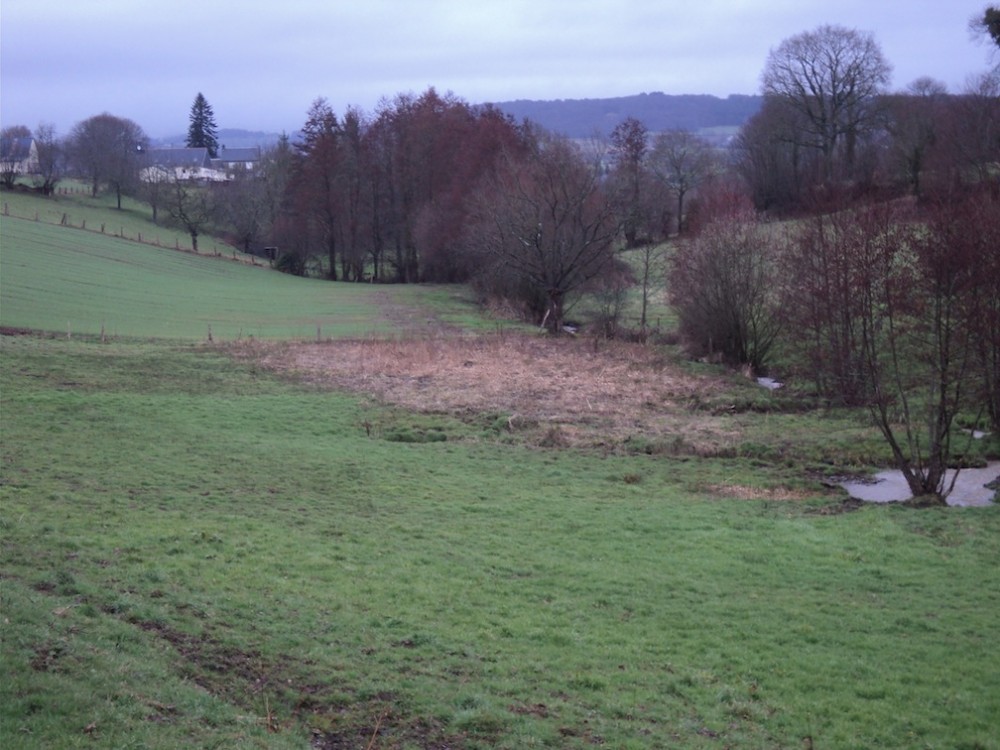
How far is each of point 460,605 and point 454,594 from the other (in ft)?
1.63

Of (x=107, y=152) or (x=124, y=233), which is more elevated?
(x=107, y=152)

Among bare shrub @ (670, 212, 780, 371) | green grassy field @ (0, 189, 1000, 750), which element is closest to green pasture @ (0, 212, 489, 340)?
bare shrub @ (670, 212, 780, 371)

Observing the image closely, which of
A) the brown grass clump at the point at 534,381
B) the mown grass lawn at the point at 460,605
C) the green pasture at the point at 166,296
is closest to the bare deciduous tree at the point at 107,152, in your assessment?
the green pasture at the point at 166,296

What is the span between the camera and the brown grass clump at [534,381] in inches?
1167

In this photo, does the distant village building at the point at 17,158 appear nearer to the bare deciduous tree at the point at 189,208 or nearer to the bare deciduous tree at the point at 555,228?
the bare deciduous tree at the point at 189,208

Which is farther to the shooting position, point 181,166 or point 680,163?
point 181,166

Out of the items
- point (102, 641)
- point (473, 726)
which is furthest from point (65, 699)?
point (473, 726)

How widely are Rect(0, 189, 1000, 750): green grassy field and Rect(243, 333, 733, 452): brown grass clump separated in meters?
2.91

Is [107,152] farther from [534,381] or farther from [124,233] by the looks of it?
[534,381]

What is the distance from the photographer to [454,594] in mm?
13586

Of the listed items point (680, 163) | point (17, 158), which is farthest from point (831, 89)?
point (17, 158)

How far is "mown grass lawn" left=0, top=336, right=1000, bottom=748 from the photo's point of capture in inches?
359

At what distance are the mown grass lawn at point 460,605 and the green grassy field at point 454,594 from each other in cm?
5

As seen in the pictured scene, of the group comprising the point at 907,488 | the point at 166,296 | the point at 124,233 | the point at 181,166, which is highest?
the point at 181,166
